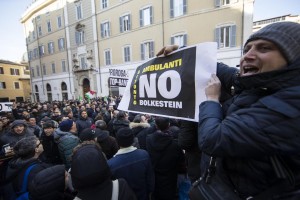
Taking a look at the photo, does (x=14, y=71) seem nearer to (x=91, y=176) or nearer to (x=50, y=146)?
(x=50, y=146)

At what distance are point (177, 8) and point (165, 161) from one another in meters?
16.5

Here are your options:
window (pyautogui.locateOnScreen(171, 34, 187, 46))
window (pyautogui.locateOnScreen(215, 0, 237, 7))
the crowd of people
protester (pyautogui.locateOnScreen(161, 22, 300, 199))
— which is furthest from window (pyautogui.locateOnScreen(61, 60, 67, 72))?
protester (pyautogui.locateOnScreen(161, 22, 300, 199))

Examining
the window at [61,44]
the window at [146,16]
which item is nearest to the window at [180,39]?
the window at [146,16]

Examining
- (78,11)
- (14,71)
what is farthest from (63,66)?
(14,71)

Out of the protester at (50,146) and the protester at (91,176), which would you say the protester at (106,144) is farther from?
the protester at (91,176)

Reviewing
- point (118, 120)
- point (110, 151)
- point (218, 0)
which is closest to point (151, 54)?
point (218, 0)

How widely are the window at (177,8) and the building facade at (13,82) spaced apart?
33.2m

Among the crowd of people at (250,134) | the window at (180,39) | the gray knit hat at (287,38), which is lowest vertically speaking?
the crowd of people at (250,134)

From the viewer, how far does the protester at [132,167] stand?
244 cm

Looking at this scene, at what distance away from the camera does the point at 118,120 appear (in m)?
4.82

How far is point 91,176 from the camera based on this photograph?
145 cm

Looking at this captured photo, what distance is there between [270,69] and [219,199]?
79cm

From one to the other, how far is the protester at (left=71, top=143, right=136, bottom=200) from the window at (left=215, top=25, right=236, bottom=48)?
1492 cm

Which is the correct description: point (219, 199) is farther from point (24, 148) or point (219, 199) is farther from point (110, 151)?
point (110, 151)
